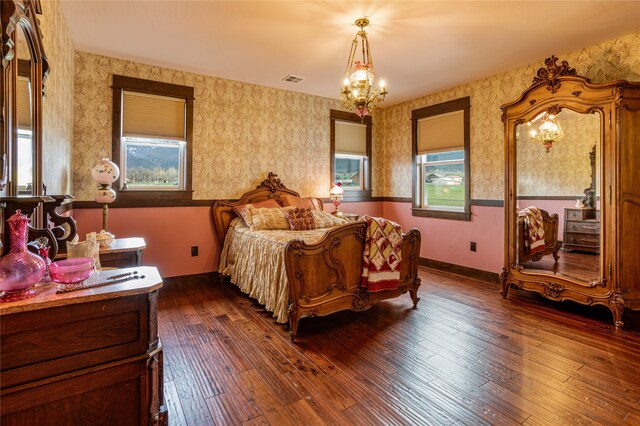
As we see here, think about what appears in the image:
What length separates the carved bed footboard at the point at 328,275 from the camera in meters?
2.74

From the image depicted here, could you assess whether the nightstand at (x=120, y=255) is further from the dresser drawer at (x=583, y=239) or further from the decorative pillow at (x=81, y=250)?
the dresser drawer at (x=583, y=239)

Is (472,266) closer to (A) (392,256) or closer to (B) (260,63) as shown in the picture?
(A) (392,256)

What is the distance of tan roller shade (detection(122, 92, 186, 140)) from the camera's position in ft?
13.1

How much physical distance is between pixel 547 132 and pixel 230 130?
3.86 meters

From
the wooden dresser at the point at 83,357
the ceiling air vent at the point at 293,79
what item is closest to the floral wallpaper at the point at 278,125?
the ceiling air vent at the point at 293,79

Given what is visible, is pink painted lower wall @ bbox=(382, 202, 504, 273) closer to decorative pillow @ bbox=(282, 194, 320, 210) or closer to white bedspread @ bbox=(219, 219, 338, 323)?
decorative pillow @ bbox=(282, 194, 320, 210)

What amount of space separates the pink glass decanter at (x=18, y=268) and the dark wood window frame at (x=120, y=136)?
3.01 m

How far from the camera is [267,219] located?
13.3 feet

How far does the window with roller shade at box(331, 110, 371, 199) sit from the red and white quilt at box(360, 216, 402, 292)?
259cm

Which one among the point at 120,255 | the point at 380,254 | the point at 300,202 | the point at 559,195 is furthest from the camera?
the point at 300,202

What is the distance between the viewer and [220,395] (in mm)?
1993

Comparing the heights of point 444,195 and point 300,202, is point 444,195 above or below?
above

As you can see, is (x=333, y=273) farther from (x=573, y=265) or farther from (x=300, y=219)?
(x=573, y=265)

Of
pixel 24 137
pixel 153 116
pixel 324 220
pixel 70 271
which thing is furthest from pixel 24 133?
pixel 324 220
